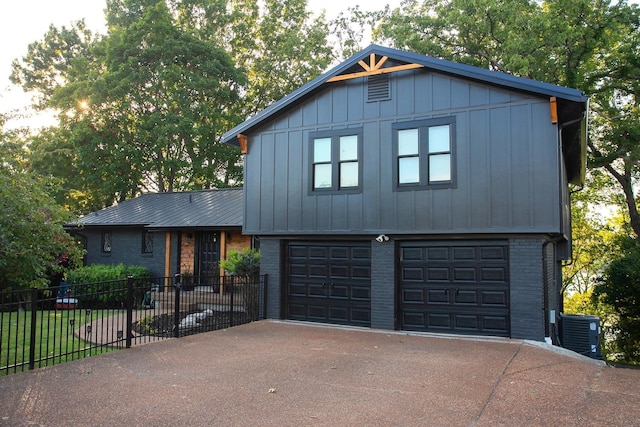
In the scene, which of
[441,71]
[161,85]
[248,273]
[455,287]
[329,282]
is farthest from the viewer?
[161,85]

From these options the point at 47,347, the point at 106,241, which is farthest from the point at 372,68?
the point at 106,241

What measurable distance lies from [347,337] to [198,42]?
72.9 ft

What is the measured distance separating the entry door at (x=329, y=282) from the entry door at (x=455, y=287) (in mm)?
989

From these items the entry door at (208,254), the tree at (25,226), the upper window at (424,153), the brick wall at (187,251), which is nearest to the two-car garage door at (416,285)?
the upper window at (424,153)

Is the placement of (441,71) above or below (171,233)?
above

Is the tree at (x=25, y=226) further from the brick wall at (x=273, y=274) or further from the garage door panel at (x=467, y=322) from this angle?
the garage door panel at (x=467, y=322)

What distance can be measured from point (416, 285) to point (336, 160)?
3.58 metres

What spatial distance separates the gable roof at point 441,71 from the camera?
9836 mm

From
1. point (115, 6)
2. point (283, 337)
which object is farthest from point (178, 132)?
point (283, 337)

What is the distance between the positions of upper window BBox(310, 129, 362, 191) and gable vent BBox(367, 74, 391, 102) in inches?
36.1

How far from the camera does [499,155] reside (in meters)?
10.5

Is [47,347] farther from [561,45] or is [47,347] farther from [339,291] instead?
[561,45]

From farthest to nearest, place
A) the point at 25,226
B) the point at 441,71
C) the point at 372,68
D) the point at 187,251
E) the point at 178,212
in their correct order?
the point at 178,212 → the point at 187,251 → the point at 372,68 → the point at 441,71 → the point at 25,226

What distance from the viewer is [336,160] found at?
1234cm
